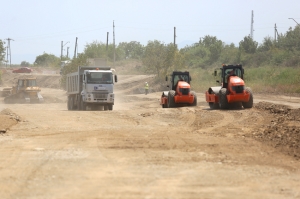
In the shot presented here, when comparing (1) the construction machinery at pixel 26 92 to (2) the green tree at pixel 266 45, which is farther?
(2) the green tree at pixel 266 45

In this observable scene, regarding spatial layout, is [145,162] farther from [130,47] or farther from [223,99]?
[130,47]

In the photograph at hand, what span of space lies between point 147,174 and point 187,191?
1.71 m

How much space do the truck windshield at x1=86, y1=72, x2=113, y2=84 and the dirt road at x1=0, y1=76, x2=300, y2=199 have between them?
13378 mm

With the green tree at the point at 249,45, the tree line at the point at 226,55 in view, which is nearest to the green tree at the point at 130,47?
the tree line at the point at 226,55

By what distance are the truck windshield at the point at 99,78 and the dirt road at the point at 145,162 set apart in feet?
43.9

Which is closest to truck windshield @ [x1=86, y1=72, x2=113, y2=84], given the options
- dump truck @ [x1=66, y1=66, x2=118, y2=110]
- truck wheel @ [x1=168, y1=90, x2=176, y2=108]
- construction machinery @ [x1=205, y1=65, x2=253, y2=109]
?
dump truck @ [x1=66, y1=66, x2=118, y2=110]

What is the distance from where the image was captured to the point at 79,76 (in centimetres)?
3856

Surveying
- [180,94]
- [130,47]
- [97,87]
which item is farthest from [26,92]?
[130,47]

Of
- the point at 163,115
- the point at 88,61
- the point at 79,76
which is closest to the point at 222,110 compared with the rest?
the point at 163,115

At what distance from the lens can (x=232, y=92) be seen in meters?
29.1

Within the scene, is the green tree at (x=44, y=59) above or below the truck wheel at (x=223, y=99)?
above

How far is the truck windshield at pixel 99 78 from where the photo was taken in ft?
120

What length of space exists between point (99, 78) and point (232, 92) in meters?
10.7

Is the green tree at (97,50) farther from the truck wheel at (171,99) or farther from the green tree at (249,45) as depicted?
the truck wheel at (171,99)
